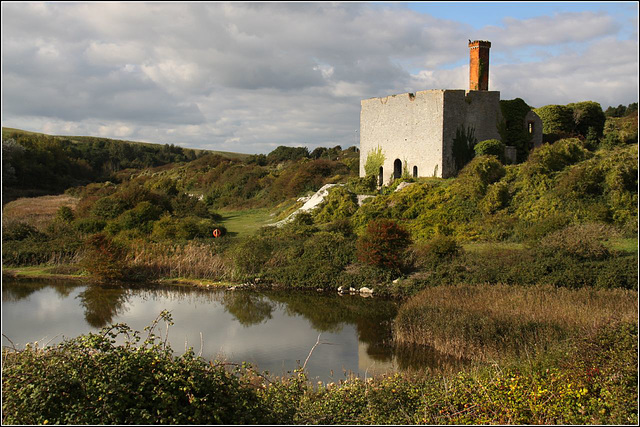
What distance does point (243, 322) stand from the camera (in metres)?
14.7

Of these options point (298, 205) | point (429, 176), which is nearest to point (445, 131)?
point (429, 176)

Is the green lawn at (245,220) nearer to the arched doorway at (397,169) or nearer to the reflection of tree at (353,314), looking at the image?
the arched doorway at (397,169)

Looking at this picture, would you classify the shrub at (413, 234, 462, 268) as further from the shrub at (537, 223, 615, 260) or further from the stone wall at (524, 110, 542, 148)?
the stone wall at (524, 110, 542, 148)

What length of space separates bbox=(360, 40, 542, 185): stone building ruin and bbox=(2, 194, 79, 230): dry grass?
1701cm

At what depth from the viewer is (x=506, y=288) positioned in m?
14.4

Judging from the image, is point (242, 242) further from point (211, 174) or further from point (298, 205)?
point (211, 174)

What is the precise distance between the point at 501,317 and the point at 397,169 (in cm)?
1778

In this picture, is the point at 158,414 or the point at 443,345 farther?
the point at 443,345

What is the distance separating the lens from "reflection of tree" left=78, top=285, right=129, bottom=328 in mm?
14961

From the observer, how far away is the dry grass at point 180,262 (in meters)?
19.8

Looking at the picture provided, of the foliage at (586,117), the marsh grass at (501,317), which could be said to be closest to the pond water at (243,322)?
the marsh grass at (501,317)

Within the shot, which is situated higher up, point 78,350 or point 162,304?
point 78,350

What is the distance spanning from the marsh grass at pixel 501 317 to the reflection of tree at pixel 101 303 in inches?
311

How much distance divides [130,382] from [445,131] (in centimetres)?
2229
